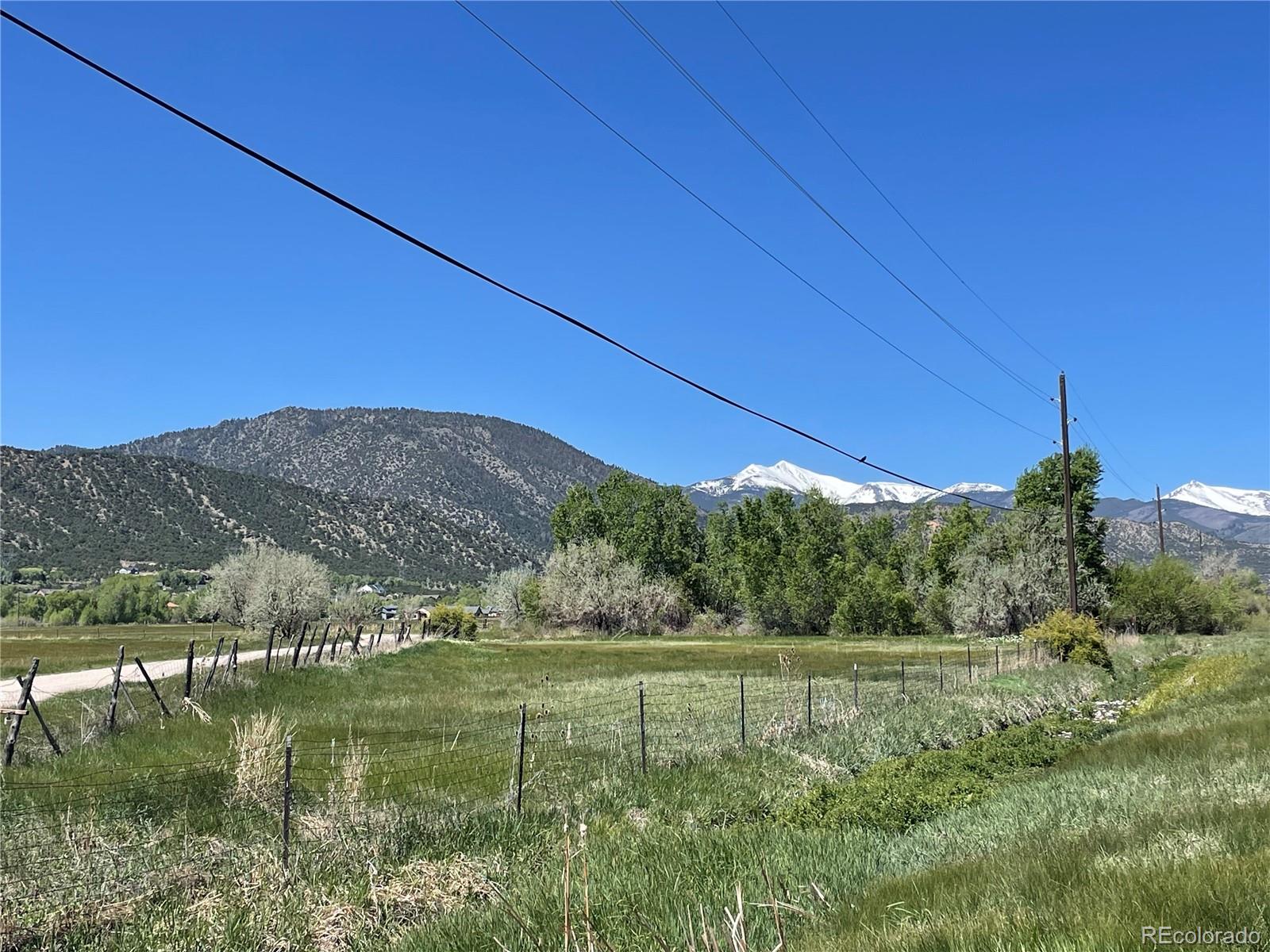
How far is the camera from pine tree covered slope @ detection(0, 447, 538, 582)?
133500 mm

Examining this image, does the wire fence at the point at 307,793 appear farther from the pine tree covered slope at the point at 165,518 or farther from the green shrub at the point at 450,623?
the pine tree covered slope at the point at 165,518

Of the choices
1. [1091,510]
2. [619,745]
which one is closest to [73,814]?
[619,745]

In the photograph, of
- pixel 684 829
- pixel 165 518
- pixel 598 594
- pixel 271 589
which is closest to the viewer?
pixel 684 829

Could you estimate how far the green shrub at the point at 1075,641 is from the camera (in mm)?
34188

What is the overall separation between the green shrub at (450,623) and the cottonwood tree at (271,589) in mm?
11185

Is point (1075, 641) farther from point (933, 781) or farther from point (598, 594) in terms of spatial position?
point (598, 594)

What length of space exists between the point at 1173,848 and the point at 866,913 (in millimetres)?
2429

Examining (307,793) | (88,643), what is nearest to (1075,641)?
(307,793)

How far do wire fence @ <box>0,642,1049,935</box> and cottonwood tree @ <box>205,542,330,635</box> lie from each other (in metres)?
61.6

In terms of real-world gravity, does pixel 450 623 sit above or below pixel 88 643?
above

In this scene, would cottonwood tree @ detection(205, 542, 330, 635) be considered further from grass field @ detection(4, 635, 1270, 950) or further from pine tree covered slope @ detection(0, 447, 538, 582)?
grass field @ detection(4, 635, 1270, 950)

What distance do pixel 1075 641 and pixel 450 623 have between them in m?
54.5

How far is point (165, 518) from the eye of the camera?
505ft

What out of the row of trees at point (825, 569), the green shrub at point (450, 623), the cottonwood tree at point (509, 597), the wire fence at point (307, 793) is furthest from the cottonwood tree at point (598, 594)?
the wire fence at point (307, 793)
